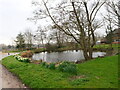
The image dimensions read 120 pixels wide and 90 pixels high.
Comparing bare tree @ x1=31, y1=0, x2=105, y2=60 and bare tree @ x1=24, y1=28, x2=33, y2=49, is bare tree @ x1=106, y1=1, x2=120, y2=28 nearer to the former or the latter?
bare tree @ x1=31, y1=0, x2=105, y2=60

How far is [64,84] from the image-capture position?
400cm

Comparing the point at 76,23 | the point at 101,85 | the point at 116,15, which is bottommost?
the point at 101,85

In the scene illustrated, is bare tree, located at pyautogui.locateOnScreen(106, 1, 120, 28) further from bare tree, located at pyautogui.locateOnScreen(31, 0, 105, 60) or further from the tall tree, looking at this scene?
the tall tree

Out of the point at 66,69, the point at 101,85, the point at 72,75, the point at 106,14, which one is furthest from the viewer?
the point at 106,14

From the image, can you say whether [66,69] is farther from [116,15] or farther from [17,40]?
[17,40]

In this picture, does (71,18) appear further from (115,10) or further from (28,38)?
(28,38)

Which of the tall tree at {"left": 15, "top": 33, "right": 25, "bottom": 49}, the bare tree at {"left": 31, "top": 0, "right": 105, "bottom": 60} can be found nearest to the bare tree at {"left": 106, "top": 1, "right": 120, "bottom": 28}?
the bare tree at {"left": 31, "top": 0, "right": 105, "bottom": 60}

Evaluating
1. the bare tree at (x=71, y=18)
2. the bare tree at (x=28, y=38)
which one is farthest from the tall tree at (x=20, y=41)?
the bare tree at (x=71, y=18)

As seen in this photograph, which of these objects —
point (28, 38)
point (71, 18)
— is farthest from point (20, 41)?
point (71, 18)

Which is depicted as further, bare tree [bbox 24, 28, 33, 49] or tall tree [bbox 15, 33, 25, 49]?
bare tree [bbox 24, 28, 33, 49]

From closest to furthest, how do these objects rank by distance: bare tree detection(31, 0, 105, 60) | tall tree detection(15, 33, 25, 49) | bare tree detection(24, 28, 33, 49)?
bare tree detection(31, 0, 105, 60)
tall tree detection(15, 33, 25, 49)
bare tree detection(24, 28, 33, 49)

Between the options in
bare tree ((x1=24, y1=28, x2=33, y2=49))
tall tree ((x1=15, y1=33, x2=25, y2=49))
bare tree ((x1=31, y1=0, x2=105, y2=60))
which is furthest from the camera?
bare tree ((x1=24, y1=28, x2=33, y2=49))

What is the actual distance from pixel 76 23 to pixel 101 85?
8.74m

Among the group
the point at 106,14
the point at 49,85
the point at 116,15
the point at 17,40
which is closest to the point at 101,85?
the point at 49,85
